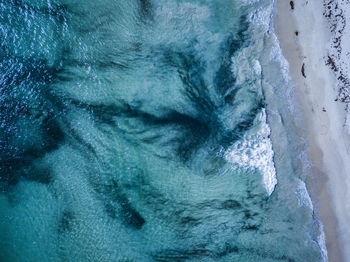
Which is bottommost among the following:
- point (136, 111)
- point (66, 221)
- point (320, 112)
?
point (66, 221)

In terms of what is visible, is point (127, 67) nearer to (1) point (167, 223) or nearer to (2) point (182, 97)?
(2) point (182, 97)

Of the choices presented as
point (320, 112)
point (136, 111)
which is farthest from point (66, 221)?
point (320, 112)

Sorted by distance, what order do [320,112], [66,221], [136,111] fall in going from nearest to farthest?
[66,221]
[136,111]
[320,112]

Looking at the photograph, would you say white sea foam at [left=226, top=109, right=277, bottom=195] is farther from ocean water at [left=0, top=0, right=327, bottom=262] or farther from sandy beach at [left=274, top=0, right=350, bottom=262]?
sandy beach at [left=274, top=0, right=350, bottom=262]

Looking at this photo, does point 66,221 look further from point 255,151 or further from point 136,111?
point 255,151

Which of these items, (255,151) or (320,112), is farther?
(320,112)

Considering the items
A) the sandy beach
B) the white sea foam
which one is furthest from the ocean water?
the sandy beach

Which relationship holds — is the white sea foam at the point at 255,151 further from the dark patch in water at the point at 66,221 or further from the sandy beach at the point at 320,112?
the dark patch in water at the point at 66,221
